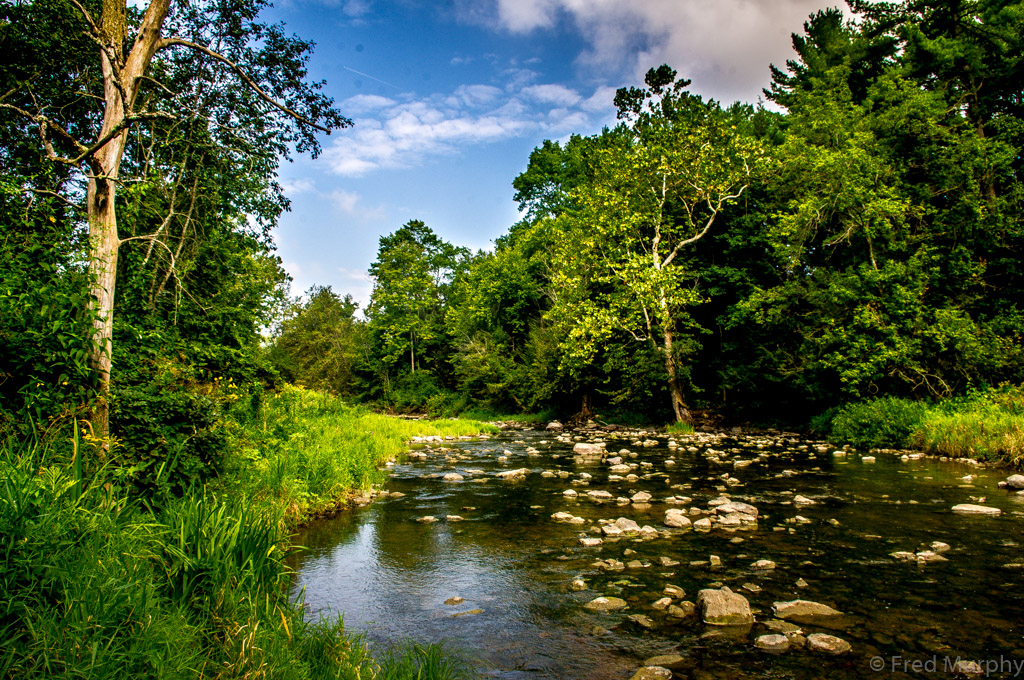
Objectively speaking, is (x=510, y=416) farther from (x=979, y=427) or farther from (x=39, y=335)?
(x=39, y=335)

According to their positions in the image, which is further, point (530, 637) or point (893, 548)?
point (893, 548)

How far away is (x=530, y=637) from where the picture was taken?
4.61 m

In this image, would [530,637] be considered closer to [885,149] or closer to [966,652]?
[966,652]

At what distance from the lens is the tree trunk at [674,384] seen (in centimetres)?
2318

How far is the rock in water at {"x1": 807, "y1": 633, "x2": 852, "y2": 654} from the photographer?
419cm

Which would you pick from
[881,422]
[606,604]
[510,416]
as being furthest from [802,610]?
[510,416]

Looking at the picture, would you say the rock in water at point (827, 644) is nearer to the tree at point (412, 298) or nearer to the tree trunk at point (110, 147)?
the tree trunk at point (110, 147)

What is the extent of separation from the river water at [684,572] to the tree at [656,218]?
39.7 ft

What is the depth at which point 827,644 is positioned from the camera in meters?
4.24

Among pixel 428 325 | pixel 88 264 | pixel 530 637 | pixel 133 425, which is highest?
pixel 428 325

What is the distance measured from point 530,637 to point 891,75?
2610 cm

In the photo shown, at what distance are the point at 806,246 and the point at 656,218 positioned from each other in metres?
6.47

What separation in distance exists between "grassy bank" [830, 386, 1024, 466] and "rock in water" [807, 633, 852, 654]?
1064 cm

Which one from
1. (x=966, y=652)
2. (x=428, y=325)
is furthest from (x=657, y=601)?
(x=428, y=325)
